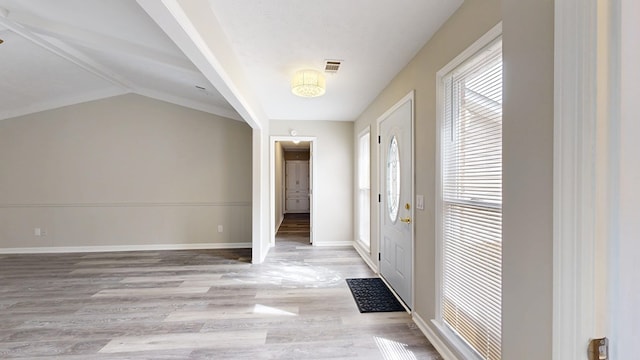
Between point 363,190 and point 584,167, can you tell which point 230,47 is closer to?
point 584,167

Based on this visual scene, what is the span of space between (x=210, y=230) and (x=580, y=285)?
16.9 ft

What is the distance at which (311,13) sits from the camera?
1.91 metres

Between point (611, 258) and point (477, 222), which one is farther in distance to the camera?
point (477, 222)

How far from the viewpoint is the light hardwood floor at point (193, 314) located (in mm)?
2020

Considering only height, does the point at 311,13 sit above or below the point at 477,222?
above

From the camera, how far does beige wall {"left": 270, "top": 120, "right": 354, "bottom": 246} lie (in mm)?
5027

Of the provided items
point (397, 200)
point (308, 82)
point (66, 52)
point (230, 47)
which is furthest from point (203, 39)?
point (66, 52)

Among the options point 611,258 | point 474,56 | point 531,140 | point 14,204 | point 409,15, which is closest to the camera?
point 611,258

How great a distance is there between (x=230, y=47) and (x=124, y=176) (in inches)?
151

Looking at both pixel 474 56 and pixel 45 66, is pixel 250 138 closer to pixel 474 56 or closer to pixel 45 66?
pixel 45 66

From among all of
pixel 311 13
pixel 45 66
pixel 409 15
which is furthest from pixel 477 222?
pixel 45 66

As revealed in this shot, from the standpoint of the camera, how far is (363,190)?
4609 millimetres

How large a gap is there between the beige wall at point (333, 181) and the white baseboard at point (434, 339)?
108 inches

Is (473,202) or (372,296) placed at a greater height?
(473,202)
